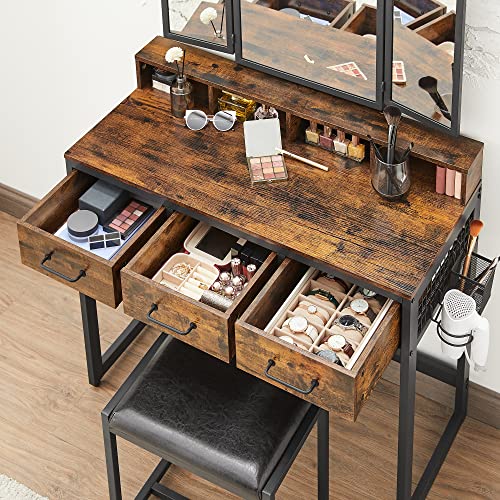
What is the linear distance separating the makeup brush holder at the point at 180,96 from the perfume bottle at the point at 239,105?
8 cm

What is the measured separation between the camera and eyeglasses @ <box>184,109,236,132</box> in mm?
2449

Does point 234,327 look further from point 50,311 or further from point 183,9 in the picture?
point 50,311

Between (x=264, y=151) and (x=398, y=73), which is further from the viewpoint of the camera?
(x=264, y=151)

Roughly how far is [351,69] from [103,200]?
0.62 meters

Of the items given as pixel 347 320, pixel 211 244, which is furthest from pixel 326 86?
pixel 347 320

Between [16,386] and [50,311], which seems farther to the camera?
[50,311]

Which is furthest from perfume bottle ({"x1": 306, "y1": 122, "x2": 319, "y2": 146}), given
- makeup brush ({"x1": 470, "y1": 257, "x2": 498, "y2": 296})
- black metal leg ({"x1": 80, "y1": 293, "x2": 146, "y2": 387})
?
black metal leg ({"x1": 80, "y1": 293, "x2": 146, "y2": 387})

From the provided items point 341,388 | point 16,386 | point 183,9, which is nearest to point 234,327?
point 341,388

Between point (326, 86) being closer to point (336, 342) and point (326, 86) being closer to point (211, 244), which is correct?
point (211, 244)

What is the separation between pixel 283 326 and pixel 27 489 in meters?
0.95

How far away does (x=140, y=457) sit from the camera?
9.14ft

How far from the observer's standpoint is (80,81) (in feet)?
9.64

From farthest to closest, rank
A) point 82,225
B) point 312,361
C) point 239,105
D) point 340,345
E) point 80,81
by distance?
point 80,81
point 239,105
point 82,225
point 340,345
point 312,361

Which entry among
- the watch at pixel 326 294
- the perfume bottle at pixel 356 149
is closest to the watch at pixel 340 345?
the watch at pixel 326 294
